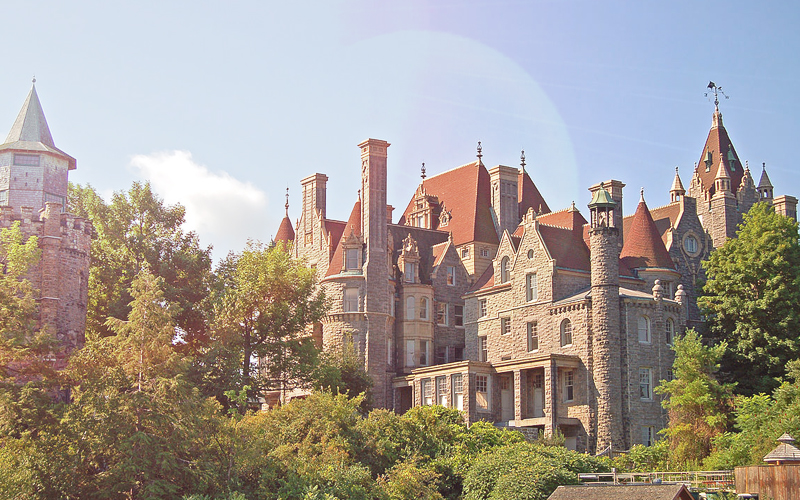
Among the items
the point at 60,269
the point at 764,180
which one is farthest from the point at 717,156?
the point at 60,269

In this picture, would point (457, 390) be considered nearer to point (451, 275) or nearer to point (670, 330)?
point (451, 275)

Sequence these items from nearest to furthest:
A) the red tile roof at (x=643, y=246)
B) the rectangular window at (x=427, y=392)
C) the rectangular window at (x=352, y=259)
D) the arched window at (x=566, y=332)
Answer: the arched window at (x=566, y=332), the red tile roof at (x=643, y=246), the rectangular window at (x=427, y=392), the rectangular window at (x=352, y=259)

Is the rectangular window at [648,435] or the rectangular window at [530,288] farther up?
the rectangular window at [530,288]

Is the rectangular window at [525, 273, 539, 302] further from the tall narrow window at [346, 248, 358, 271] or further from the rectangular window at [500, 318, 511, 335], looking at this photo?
the tall narrow window at [346, 248, 358, 271]

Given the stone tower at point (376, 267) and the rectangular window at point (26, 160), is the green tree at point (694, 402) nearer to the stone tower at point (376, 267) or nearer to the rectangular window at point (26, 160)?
the stone tower at point (376, 267)

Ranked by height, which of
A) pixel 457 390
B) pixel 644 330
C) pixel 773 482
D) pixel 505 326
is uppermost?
pixel 505 326

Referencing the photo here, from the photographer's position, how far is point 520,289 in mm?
61750

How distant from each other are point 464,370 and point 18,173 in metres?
34.0

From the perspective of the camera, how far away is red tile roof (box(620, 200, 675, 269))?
Answer: 2402 inches

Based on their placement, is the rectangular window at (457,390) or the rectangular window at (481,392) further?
the rectangular window at (481,392)

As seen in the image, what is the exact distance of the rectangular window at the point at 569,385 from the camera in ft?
188

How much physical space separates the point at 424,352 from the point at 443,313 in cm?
295

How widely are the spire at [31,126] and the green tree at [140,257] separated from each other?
9166 mm

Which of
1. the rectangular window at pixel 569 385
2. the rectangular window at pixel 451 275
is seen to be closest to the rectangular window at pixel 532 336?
the rectangular window at pixel 569 385
